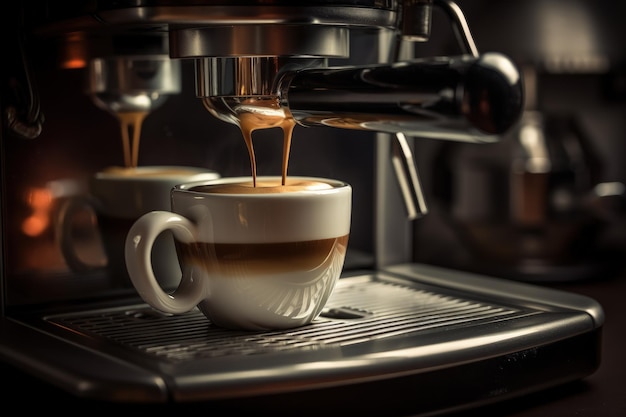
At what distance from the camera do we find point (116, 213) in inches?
25.4

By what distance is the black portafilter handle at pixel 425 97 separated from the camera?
43cm

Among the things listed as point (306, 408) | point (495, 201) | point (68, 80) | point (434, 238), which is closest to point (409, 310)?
point (306, 408)

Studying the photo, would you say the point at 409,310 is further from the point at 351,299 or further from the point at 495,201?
the point at 495,201

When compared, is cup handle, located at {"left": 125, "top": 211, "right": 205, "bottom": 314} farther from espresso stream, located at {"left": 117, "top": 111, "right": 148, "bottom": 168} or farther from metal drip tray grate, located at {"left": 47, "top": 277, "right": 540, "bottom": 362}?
espresso stream, located at {"left": 117, "top": 111, "right": 148, "bottom": 168}

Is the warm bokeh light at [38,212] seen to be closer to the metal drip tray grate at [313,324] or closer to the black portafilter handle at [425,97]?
the metal drip tray grate at [313,324]

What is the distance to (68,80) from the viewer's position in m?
0.63

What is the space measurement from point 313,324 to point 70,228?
0.18 metres

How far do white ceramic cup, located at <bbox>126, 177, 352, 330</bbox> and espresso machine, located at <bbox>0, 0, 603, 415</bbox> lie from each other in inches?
0.7

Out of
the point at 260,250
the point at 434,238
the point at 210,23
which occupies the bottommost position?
the point at 434,238

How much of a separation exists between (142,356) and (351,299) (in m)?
0.18

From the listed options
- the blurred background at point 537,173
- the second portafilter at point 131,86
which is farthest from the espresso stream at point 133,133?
the blurred background at point 537,173

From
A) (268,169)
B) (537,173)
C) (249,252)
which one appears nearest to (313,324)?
(249,252)

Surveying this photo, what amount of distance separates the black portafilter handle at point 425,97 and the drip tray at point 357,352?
0.12 meters

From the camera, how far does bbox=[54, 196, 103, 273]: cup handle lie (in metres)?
0.64
